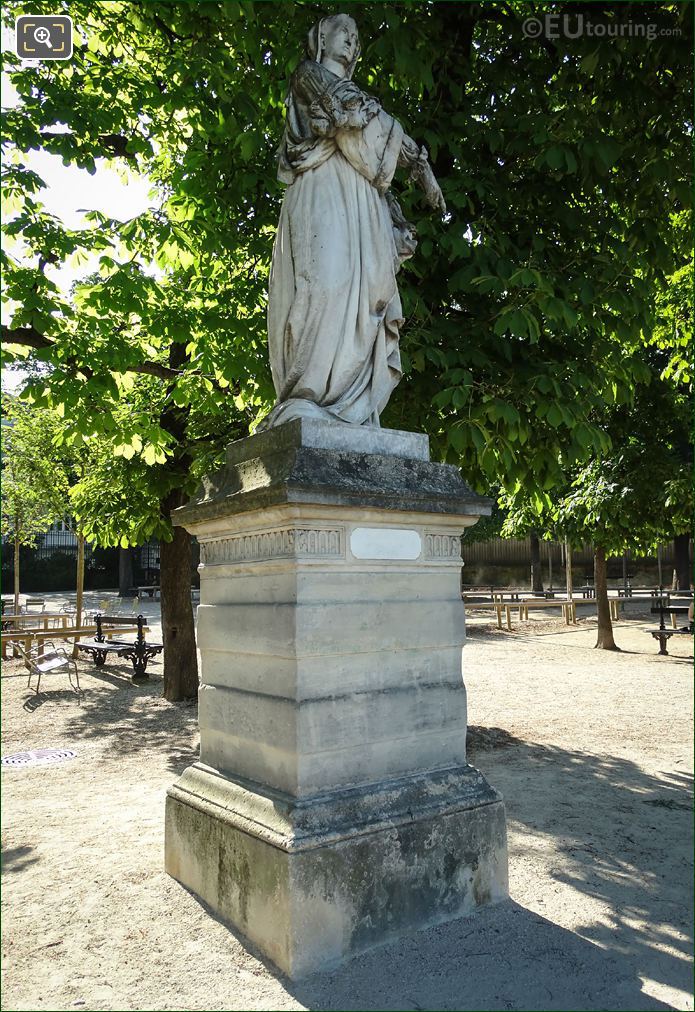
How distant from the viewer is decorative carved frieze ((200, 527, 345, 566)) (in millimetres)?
3639

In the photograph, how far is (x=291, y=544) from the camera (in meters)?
3.64

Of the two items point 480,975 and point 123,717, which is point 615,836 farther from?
point 123,717

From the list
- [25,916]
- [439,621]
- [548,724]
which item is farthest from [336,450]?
[548,724]

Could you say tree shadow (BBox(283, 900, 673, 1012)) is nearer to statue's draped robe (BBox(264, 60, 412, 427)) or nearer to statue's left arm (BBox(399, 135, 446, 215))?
statue's draped robe (BBox(264, 60, 412, 427))

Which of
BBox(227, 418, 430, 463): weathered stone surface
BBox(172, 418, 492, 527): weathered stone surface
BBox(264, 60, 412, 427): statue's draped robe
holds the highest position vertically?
BBox(264, 60, 412, 427): statue's draped robe

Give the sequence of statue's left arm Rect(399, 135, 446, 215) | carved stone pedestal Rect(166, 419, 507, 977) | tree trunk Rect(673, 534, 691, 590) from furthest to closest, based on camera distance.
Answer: tree trunk Rect(673, 534, 691, 590) < statue's left arm Rect(399, 135, 446, 215) < carved stone pedestal Rect(166, 419, 507, 977)

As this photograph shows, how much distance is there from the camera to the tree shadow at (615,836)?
3699 millimetres

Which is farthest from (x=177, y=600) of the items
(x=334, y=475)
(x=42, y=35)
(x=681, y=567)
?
(x=681, y=567)

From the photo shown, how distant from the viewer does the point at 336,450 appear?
3.82 m

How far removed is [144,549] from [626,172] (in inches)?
1590

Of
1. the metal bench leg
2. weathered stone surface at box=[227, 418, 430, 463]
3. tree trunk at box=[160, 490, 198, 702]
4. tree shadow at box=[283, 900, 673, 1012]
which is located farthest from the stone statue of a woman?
the metal bench leg

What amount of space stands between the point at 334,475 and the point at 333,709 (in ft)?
3.67

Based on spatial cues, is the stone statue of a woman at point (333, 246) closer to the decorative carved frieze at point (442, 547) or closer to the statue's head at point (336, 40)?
the statue's head at point (336, 40)

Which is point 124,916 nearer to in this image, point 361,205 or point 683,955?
point 683,955
